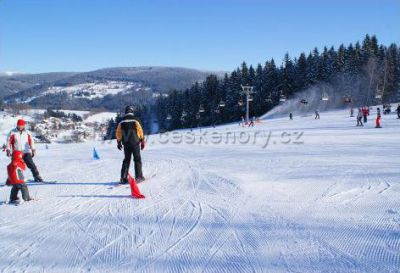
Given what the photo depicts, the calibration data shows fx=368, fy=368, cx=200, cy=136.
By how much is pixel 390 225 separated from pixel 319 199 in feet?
5.12

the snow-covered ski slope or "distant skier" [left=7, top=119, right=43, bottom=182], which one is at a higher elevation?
"distant skier" [left=7, top=119, right=43, bottom=182]

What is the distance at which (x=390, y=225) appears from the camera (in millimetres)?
4863

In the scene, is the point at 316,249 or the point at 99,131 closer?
the point at 316,249

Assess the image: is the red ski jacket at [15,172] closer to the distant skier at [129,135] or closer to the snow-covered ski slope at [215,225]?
the snow-covered ski slope at [215,225]

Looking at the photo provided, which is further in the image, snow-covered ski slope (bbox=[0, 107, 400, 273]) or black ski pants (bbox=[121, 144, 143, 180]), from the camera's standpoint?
black ski pants (bbox=[121, 144, 143, 180])

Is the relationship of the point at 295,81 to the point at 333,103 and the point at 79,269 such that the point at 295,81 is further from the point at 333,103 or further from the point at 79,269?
the point at 79,269

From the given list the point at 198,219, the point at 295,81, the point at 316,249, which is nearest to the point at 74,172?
the point at 198,219

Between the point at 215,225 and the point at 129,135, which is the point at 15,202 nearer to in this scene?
the point at 129,135

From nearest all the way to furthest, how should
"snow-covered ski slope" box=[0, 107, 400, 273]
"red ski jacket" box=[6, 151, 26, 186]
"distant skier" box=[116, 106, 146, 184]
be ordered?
"snow-covered ski slope" box=[0, 107, 400, 273] → "red ski jacket" box=[6, 151, 26, 186] → "distant skier" box=[116, 106, 146, 184]

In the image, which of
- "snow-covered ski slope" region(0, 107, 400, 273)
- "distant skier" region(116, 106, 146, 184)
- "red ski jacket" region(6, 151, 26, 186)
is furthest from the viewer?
"distant skier" region(116, 106, 146, 184)

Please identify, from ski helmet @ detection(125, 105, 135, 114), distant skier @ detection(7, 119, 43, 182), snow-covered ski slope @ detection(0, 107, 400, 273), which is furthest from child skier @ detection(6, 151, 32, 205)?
ski helmet @ detection(125, 105, 135, 114)

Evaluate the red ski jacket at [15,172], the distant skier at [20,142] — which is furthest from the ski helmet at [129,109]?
the red ski jacket at [15,172]

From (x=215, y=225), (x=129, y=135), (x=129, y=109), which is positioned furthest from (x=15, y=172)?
(x=215, y=225)

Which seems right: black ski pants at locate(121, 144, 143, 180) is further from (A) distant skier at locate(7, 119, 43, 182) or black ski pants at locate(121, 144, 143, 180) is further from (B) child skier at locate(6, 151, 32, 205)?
(A) distant skier at locate(7, 119, 43, 182)
